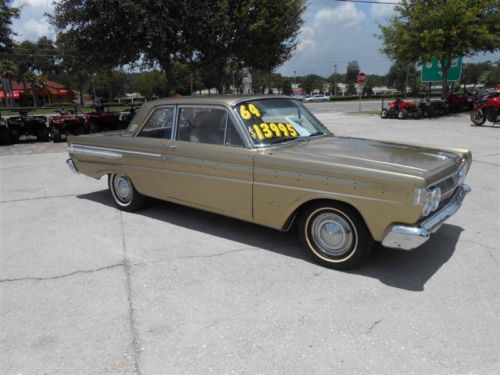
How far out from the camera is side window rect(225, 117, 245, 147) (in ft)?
14.3

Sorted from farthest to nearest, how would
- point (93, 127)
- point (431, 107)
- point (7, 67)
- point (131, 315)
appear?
point (7, 67) < point (431, 107) < point (93, 127) < point (131, 315)

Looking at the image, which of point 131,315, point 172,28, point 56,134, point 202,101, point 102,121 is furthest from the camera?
point 102,121

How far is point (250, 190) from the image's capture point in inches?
167

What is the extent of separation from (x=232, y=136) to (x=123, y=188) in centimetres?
228

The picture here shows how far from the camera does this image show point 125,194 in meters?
5.94

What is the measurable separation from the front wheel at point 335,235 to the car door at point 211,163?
0.68m

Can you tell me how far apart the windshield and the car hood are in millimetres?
169

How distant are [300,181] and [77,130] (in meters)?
12.6

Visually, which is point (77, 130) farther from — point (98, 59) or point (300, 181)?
point (300, 181)

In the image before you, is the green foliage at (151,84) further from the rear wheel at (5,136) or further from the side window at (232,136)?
the side window at (232,136)

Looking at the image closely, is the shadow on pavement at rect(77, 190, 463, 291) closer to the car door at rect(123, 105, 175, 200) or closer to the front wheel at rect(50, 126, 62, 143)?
the car door at rect(123, 105, 175, 200)

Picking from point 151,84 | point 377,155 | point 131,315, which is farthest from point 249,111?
point 151,84

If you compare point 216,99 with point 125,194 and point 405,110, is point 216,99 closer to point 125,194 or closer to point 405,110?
point 125,194

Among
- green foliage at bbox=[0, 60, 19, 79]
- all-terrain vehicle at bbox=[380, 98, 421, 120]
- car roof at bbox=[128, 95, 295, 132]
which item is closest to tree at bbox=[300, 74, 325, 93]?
green foliage at bbox=[0, 60, 19, 79]
